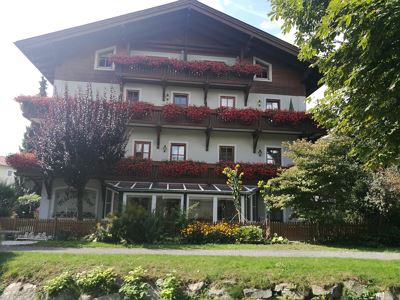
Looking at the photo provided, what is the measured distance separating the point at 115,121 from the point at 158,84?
21.6 feet

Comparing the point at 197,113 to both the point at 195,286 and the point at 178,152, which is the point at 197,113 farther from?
the point at 195,286

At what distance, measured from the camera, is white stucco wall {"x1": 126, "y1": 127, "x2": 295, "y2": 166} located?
2522cm

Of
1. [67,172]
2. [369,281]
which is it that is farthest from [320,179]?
[67,172]

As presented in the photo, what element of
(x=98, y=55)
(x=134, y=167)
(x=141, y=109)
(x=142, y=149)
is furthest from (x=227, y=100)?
(x=98, y=55)

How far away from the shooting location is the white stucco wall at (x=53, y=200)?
23562mm

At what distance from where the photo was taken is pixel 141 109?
23.9 m

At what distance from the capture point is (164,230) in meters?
17.4

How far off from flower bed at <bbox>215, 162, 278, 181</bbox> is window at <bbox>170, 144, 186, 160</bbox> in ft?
9.32

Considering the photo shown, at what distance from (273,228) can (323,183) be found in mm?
3242

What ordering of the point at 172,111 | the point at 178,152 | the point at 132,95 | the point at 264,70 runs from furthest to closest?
the point at 264,70 → the point at 132,95 → the point at 178,152 → the point at 172,111

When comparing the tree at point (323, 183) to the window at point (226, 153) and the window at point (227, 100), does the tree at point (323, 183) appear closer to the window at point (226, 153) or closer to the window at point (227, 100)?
the window at point (226, 153)

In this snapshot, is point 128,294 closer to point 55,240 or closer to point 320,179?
point 55,240

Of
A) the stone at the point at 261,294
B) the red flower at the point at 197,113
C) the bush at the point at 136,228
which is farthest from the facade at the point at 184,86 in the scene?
the stone at the point at 261,294

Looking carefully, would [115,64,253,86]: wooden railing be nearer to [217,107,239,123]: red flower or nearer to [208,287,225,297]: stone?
[217,107,239,123]: red flower
